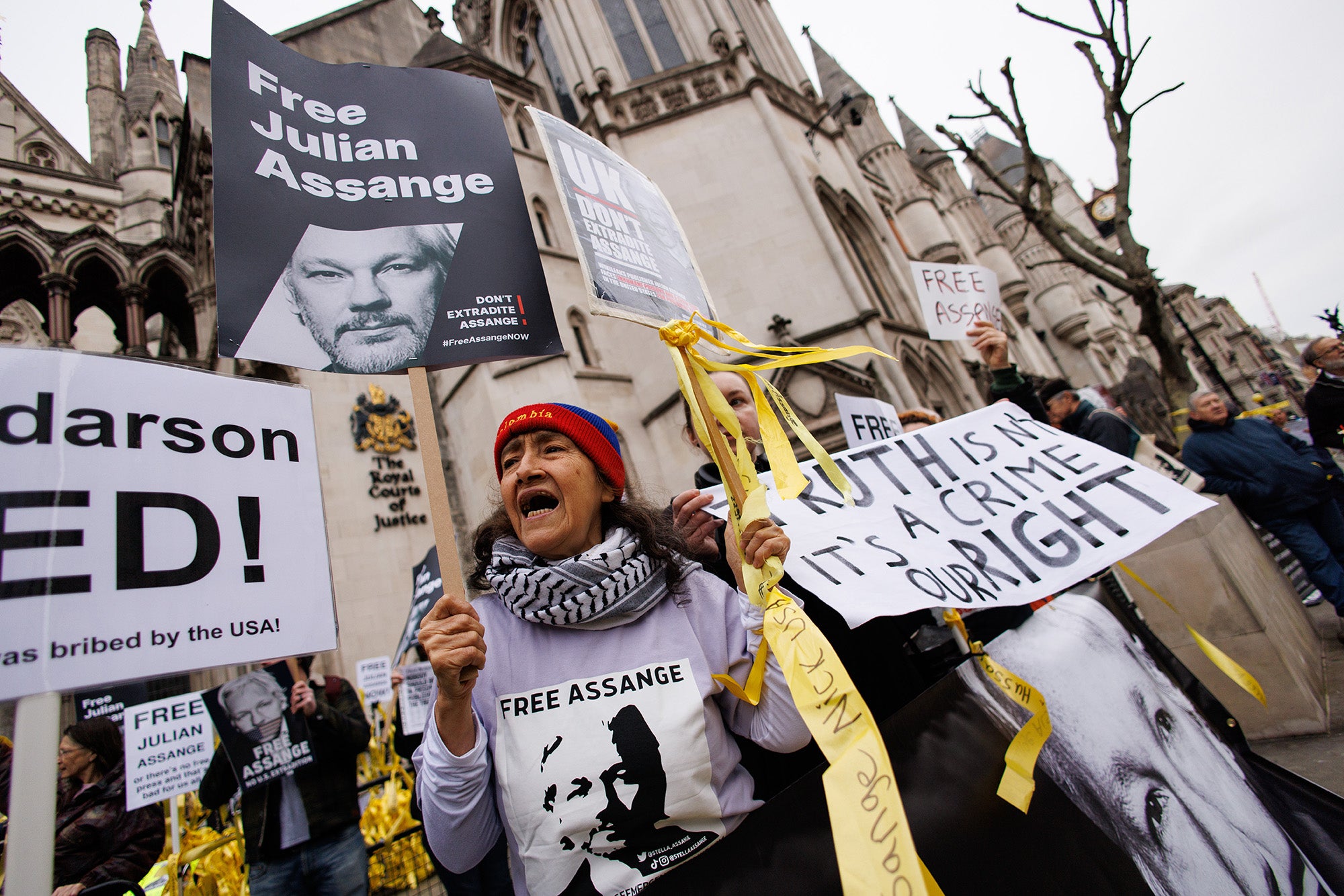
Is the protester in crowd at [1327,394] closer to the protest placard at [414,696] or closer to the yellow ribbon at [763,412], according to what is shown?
the yellow ribbon at [763,412]

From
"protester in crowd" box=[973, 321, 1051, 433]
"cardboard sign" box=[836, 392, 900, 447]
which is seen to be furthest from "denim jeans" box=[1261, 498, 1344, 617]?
"protester in crowd" box=[973, 321, 1051, 433]

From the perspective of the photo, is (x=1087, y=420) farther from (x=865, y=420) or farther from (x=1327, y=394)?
(x=1327, y=394)

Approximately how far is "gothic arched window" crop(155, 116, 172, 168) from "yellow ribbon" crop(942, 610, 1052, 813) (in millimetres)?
33201

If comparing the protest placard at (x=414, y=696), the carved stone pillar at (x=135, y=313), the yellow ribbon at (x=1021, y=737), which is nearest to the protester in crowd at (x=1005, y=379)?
the yellow ribbon at (x=1021, y=737)

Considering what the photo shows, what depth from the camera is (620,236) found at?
83.4 inches

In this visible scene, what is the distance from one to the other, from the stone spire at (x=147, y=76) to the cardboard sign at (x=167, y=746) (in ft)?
105

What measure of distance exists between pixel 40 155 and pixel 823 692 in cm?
3651

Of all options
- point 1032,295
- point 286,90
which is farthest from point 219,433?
point 1032,295

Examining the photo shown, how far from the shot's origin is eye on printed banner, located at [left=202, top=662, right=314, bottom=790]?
335 centimetres

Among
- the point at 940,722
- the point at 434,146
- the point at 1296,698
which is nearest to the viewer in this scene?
the point at 940,722

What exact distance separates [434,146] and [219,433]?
1.14m

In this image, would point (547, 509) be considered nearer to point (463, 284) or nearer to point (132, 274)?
point (463, 284)

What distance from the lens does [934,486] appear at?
226 cm

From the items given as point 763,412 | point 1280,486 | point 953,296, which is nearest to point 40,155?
point 953,296
